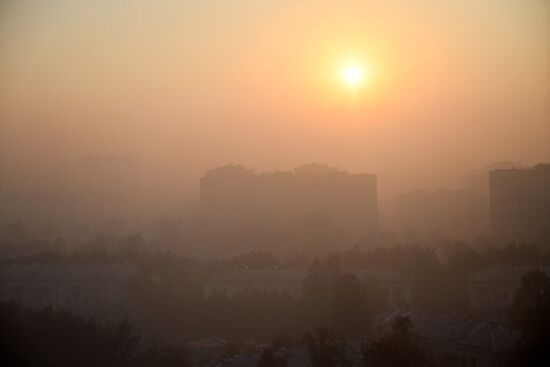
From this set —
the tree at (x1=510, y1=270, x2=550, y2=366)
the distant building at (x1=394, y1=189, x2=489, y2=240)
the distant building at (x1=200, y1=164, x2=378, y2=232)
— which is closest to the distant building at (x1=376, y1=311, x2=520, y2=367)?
the tree at (x1=510, y1=270, x2=550, y2=366)

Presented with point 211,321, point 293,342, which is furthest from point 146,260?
point 293,342

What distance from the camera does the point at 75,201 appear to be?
72.2ft

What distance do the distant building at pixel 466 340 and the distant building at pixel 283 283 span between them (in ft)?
8.30

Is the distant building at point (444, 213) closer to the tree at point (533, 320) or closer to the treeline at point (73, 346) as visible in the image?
the tree at point (533, 320)

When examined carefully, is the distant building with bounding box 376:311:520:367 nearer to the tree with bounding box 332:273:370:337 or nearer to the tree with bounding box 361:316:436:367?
the tree with bounding box 361:316:436:367

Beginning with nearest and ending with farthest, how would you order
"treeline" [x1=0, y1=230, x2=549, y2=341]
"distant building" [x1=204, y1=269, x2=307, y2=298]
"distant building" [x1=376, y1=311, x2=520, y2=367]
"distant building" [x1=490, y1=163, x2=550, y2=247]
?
"distant building" [x1=376, y1=311, x2=520, y2=367]
"treeline" [x1=0, y1=230, x2=549, y2=341]
"distant building" [x1=204, y1=269, x2=307, y2=298]
"distant building" [x1=490, y1=163, x2=550, y2=247]

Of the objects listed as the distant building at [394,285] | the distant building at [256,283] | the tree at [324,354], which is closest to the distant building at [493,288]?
the distant building at [394,285]

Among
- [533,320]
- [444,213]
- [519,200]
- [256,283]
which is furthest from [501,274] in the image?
[444,213]

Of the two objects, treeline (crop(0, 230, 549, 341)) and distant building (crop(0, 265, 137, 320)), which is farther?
distant building (crop(0, 265, 137, 320))

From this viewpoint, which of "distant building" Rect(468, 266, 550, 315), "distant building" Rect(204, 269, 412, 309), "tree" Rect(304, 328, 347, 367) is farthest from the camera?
"distant building" Rect(204, 269, 412, 309)

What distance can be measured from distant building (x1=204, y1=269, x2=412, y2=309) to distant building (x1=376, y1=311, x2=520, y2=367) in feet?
8.30

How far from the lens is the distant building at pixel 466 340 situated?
17.4ft

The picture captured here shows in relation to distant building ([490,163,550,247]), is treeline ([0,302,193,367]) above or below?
below

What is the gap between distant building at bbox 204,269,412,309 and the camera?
8.97m
